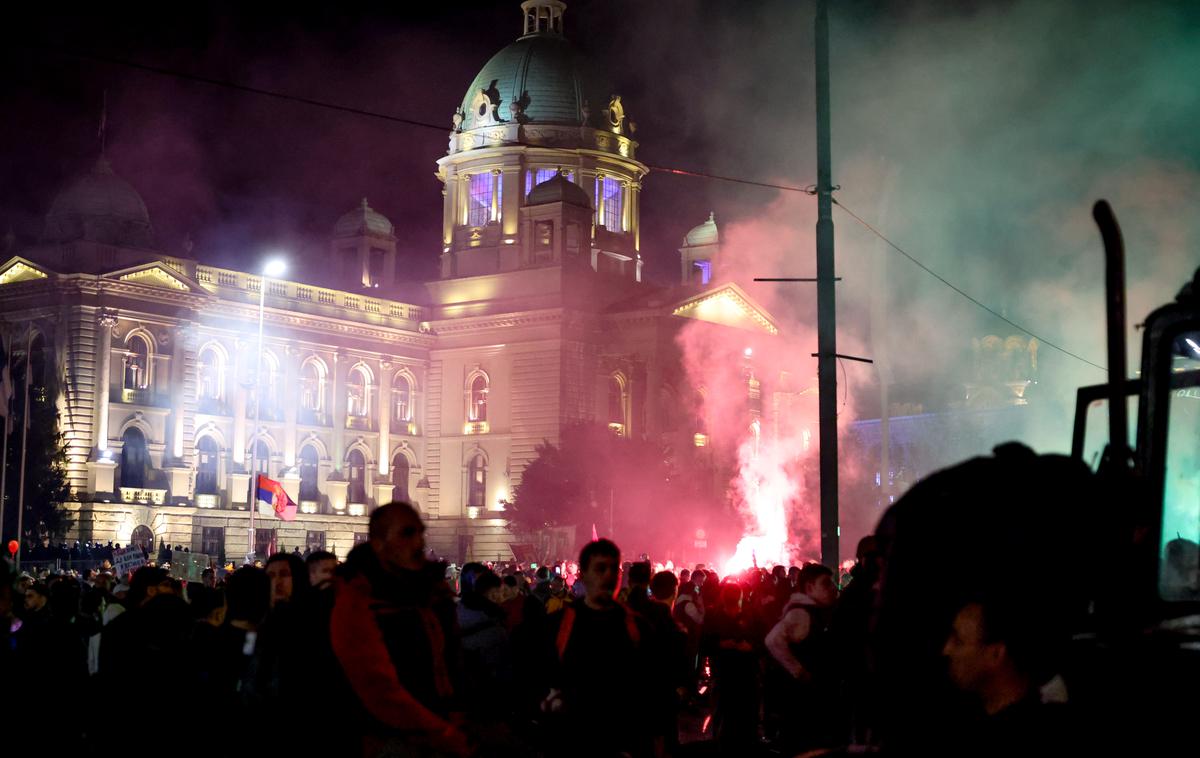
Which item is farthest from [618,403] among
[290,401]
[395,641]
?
[395,641]

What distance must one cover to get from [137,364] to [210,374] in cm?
343

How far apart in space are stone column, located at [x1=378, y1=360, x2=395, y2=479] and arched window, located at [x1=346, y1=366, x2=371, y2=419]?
55 cm

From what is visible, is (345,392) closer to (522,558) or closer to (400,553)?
(522,558)

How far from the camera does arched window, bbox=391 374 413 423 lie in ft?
238

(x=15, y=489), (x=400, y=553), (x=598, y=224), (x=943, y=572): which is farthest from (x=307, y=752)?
(x=598, y=224)

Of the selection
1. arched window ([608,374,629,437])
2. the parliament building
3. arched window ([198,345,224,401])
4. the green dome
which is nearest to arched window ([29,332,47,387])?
the parliament building

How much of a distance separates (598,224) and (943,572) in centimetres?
7421

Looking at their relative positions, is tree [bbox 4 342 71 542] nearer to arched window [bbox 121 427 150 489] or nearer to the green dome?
arched window [bbox 121 427 150 489]

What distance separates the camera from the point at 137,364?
6044 cm

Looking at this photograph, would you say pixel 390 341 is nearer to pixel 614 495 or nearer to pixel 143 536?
pixel 614 495

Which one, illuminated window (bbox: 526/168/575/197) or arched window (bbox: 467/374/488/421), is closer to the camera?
arched window (bbox: 467/374/488/421)

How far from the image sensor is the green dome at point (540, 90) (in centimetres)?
7712

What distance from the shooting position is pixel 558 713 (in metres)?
8.47

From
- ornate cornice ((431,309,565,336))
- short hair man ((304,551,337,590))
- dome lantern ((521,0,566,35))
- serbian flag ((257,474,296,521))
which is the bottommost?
short hair man ((304,551,337,590))
